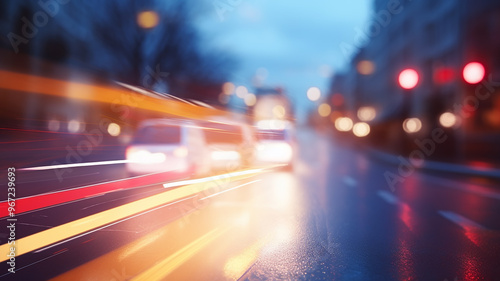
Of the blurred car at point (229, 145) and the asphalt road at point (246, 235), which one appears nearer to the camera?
the asphalt road at point (246, 235)

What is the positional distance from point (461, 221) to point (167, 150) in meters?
6.03

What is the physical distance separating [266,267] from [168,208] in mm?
3987

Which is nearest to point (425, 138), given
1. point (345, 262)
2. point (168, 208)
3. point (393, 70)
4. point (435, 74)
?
point (435, 74)

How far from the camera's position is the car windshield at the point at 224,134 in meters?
14.3

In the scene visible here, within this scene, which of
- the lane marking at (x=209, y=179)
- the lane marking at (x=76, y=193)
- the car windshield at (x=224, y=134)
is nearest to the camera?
the lane marking at (x=76, y=193)

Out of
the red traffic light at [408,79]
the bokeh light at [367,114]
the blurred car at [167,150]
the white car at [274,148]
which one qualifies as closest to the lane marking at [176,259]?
the red traffic light at [408,79]

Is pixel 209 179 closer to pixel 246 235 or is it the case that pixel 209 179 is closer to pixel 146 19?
pixel 246 235

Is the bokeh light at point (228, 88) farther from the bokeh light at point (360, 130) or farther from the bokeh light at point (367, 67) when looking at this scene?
the bokeh light at point (367, 67)

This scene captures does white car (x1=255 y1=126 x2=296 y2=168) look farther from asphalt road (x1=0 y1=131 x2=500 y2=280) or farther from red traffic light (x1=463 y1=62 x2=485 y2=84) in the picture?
red traffic light (x1=463 y1=62 x2=485 y2=84)

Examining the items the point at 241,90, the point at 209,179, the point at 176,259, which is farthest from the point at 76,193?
the point at 241,90

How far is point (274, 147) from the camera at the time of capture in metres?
18.6

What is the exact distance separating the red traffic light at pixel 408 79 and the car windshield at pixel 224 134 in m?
8.19

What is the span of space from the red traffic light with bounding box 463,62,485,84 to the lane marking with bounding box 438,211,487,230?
123 inches

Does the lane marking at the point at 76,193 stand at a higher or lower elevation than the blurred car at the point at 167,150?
lower
